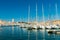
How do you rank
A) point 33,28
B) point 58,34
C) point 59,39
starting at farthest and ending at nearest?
point 33,28 → point 58,34 → point 59,39

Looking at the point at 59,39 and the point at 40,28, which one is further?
the point at 40,28

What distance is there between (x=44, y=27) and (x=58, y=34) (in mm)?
31710

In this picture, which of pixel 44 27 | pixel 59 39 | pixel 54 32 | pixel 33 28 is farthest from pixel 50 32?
pixel 33 28

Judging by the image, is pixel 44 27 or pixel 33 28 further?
pixel 33 28

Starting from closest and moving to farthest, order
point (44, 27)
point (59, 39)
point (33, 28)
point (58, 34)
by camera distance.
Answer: point (59, 39)
point (58, 34)
point (44, 27)
point (33, 28)

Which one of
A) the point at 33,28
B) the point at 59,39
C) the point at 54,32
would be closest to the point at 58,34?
the point at 54,32

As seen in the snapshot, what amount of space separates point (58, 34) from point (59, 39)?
11789 millimetres

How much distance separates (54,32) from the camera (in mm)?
63000

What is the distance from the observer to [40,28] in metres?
97.0

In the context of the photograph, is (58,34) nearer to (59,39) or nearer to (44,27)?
(59,39)

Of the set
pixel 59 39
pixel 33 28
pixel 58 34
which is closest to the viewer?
pixel 59 39

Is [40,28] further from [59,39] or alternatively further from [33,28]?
[59,39]

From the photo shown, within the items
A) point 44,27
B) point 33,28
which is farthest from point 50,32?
point 33,28

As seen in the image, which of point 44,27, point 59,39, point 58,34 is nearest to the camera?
point 59,39
